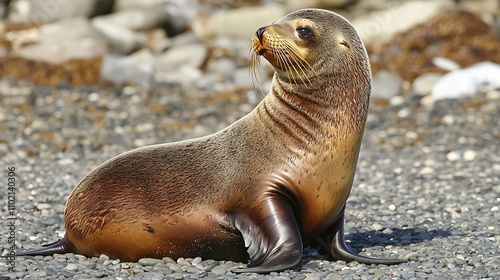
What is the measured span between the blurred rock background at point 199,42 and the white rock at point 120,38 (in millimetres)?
25

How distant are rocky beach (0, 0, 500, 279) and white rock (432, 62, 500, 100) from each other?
30 millimetres

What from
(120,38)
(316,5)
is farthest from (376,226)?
(316,5)

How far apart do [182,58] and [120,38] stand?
66.1 inches

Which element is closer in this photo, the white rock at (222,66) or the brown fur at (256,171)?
the brown fur at (256,171)

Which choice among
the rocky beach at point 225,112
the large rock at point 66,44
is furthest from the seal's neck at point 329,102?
the large rock at point 66,44

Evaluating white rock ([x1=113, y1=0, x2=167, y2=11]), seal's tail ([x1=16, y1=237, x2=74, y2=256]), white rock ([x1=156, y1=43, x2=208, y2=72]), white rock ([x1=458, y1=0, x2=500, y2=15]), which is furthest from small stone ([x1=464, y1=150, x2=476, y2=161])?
white rock ([x1=113, y1=0, x2=167, y2=11])

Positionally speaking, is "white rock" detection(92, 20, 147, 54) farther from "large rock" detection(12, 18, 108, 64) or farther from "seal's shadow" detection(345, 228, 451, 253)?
"seal's shadow" detection(345, 228, 451, 253)

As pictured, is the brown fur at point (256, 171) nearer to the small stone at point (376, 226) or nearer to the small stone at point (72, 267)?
the small stone at point (72, 267)

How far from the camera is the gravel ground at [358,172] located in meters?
5.46

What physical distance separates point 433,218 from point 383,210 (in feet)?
1.64

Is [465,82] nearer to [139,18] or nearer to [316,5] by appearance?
[316,5]

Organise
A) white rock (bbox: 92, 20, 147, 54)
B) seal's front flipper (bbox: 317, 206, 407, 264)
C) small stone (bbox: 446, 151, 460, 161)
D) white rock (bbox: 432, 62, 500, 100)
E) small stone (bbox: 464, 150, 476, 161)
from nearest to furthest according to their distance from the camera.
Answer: seal's front flipper (bbox: 317, 206, 407, 264)
small stone (bbox: 464, 150, 476, 161)
small stone (bbox: 446, 151, 460, 161)
white rock (bbox: 432, 62, 500, 100)
white rock (bbox: 92, 20, 147, 54)

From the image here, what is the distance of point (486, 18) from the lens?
69.2 ft

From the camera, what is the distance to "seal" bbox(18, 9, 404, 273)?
5.37m
